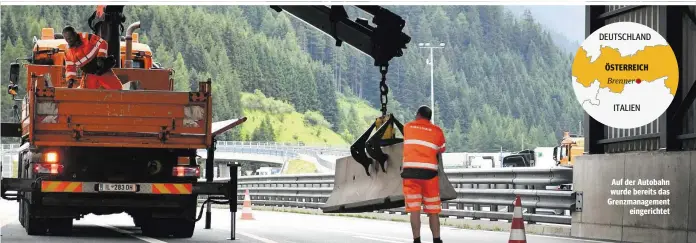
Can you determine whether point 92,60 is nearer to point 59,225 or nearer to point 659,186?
point 59,225

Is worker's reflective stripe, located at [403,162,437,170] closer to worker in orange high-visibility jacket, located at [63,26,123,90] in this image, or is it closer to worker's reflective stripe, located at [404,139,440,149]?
worker's reflective stripe, located at [404,139,440,149]

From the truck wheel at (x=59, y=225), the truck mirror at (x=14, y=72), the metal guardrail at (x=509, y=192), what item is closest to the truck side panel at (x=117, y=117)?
the truck wheel at (x=59, y=225)

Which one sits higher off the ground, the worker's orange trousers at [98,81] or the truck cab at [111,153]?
the worker's orange trousers at [98,81]

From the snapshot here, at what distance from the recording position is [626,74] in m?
17.6

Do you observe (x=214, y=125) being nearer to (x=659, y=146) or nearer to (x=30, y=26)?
(x=659, y=146)

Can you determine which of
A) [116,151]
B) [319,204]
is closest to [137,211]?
[116,151]

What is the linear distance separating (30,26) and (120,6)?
173222mm

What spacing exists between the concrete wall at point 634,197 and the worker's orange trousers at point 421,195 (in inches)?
151

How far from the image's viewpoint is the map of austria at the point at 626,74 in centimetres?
1656

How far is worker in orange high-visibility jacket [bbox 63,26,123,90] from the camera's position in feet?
53.4

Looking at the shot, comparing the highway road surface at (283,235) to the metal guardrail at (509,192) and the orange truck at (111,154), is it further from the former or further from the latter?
the metal guardrail at (509,192)

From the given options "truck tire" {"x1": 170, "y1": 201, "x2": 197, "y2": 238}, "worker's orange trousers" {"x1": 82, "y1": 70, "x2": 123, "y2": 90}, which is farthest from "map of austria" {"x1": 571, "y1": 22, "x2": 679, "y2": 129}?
"worker's orange trousers" {"x1": 82, "y1": 70, "x2": 123, "y2": 90}

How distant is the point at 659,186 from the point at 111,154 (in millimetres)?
6709

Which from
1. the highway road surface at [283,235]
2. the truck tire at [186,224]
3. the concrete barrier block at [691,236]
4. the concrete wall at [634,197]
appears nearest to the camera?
the concrete barrier block at [691,236]
